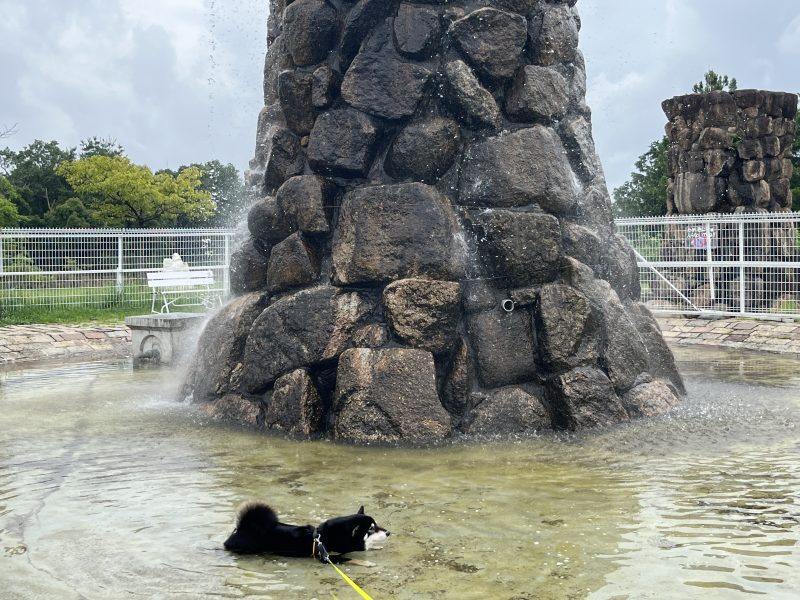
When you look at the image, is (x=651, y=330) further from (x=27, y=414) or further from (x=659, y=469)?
(x=27, y=414)

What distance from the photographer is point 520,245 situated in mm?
8258

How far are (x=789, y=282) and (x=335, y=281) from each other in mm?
11889

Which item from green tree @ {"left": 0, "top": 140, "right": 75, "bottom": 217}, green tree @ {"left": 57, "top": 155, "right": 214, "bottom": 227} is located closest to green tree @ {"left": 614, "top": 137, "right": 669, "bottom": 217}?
green tree @ {"left": 57, "top": 155, "right": 214, "bottom": 227}

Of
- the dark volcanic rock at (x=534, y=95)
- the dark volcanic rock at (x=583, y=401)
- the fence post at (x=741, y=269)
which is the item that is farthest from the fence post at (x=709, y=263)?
the dark volcanic rock at (x=583, y=401)

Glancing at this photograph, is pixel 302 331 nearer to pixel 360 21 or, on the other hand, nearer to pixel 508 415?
pixel 508 415

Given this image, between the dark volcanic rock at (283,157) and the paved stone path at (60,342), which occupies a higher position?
the dark volcanic rock at (283,157)

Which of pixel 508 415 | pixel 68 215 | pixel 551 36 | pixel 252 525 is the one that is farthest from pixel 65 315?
pixel 68 215

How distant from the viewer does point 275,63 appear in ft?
34.5

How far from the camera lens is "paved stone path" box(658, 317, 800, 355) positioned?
14625mm

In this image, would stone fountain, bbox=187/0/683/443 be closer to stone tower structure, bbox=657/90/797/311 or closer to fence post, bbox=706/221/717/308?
fence post, bbox=706/221/717/308

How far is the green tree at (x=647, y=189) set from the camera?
165 feet

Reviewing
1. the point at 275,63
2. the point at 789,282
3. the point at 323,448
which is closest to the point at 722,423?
the point at 323,448

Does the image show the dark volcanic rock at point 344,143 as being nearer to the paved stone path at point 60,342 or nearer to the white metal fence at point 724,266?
the paved stone path at point 60,342

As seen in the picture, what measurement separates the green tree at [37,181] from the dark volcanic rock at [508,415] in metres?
51.4
